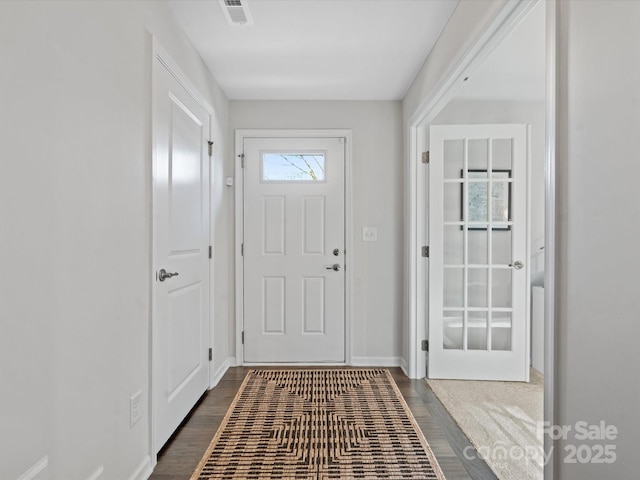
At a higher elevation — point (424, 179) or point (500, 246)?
point (424, 179)

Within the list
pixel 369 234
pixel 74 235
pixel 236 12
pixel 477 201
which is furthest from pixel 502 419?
pixel 236 12

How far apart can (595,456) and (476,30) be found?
5.75 feet

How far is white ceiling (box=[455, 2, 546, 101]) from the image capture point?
2594 mm

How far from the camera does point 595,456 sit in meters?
1.13

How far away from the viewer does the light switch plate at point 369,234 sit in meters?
3.87

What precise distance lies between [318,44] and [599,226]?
2205 mm

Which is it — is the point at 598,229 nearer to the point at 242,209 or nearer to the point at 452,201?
the point at 452,201

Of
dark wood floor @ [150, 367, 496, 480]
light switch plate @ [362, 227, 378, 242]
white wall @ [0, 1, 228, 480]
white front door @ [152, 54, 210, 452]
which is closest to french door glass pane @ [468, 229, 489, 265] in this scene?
light switch plate @ [362, 227, 378, 242]

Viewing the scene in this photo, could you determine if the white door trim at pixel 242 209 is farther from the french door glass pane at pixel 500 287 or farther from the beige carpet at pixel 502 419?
the french door glass pane at pixel 500 287

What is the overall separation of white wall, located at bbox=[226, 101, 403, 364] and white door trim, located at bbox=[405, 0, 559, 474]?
11.2 inches

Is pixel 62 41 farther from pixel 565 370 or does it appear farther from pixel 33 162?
pixel 565 370

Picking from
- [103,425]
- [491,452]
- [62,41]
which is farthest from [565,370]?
[62,41]

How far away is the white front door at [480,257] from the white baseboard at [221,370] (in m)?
1.72

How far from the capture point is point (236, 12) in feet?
7.72
